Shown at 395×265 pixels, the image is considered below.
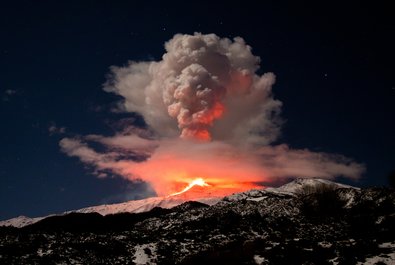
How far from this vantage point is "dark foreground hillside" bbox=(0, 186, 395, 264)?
2013 inches

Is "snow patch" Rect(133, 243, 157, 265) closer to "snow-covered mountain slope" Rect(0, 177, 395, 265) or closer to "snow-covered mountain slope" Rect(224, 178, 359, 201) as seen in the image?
"snow-covered mountain slope" Rect(0, 177, 395, 265)

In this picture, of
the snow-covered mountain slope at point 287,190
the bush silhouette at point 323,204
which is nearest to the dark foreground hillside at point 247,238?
the bush silhouette at point 323,204

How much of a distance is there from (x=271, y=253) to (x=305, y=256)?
6111mm

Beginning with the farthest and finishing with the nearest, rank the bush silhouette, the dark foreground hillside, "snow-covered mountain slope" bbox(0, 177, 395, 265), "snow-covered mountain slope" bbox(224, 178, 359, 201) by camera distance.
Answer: "snow-covered mountain slope" bbox(224, 178, 359, 201), the bush silhouette, "snow-covered mountain slope" bbox(0, 177, 395, 265), the dark foreground hillside

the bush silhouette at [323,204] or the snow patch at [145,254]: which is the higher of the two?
the bush silhouette at [323,204]

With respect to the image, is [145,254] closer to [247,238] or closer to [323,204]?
[247,238]

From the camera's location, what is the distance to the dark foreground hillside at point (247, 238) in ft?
168

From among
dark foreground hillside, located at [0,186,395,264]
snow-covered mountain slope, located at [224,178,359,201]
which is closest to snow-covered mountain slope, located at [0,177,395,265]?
dark foreground hillside, located at [0,186,395,264]

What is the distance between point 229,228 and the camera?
317 ft

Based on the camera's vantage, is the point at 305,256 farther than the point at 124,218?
No

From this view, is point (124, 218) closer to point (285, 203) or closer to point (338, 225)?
point (285, 203)

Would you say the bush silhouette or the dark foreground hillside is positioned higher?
the bush silhouette

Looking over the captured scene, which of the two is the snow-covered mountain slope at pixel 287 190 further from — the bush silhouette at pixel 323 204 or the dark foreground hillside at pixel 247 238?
the bush silhouette at pixel 323 204

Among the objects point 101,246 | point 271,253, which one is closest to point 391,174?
point 271,253
